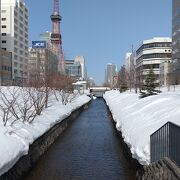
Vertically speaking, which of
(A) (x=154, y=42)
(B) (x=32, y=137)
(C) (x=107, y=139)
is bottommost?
(C) (x=107, y=139)

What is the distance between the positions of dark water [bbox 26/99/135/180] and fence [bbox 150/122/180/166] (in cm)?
288

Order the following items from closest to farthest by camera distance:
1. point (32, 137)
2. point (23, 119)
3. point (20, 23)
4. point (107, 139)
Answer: point (32, 137) < point (23, 119) < point (107, 139) < point (20, 23)

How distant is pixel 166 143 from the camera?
10.5 m

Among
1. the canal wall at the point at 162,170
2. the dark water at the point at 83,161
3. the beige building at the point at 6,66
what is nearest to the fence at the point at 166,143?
the canal wall at the point at 162,170

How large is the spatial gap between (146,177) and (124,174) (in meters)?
3.13

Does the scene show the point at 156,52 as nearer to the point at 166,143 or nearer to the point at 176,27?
the point at 176,27

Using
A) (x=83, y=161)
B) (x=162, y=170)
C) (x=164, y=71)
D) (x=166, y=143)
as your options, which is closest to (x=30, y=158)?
(x=83, y=161)

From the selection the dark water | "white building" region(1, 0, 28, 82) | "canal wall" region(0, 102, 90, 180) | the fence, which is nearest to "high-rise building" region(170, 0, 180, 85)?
"white building" region(1, 0, 28, 82)

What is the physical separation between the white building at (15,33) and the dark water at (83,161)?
8848cm

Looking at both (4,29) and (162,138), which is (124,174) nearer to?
(162,138)

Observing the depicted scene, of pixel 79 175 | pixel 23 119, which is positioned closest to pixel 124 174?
pixel 79 175

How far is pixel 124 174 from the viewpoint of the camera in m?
14.1

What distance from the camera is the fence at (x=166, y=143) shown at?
369 inches

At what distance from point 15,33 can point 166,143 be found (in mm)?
110173
